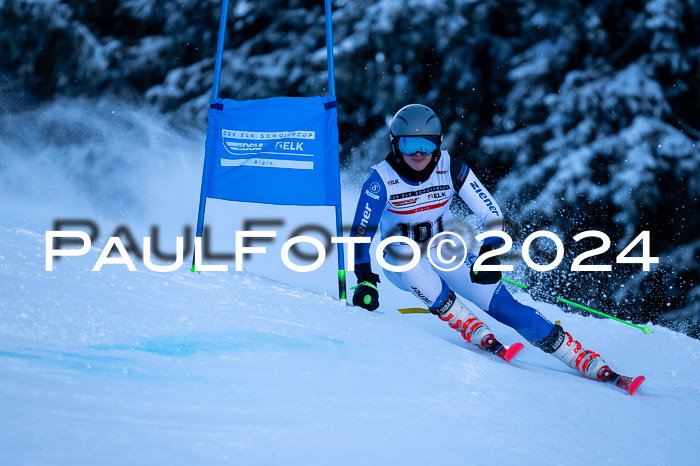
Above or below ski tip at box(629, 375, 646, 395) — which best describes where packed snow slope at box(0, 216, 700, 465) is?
above

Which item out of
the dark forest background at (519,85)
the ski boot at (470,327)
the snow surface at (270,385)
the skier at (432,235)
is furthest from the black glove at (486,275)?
the dark forest background at (519,85)

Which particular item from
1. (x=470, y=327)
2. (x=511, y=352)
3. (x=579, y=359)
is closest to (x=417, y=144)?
(x=470, y=327)

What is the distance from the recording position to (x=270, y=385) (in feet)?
9.21

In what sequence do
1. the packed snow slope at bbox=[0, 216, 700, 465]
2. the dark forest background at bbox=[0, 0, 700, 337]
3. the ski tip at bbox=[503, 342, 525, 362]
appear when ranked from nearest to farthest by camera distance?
the packed snow slope at bbox=[0, 216, 700, 465], the ski tip at bbox=[503, 342, 525, 362], the dark forest background at bbox=[0, 0, 700, 337]

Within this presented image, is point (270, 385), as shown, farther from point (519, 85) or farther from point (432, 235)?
point (519, 85)

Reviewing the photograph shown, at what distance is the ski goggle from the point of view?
4.04 metres

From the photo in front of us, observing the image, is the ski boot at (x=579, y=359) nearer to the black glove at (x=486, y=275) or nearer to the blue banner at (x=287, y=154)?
the black glove at (x=486, y=275)

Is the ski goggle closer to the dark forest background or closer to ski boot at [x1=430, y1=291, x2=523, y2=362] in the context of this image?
ski boot at [x1=430, y1=291, x2=523, y2=362]

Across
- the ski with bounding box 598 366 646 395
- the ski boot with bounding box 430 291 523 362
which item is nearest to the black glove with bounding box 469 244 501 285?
the ski boot with bounding box 430 291 523 362

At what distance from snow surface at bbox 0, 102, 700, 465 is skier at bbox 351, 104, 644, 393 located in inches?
6.2

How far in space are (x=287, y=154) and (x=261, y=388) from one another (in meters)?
2.00

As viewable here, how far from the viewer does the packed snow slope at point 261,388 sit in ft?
7.50

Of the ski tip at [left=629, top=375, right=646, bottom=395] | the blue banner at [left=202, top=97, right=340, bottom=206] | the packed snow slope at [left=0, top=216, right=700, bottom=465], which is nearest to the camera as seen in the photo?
the packed snow slope at [left=0, top=216, right=700, bottom=465]

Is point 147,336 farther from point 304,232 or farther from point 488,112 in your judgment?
point 488,112
